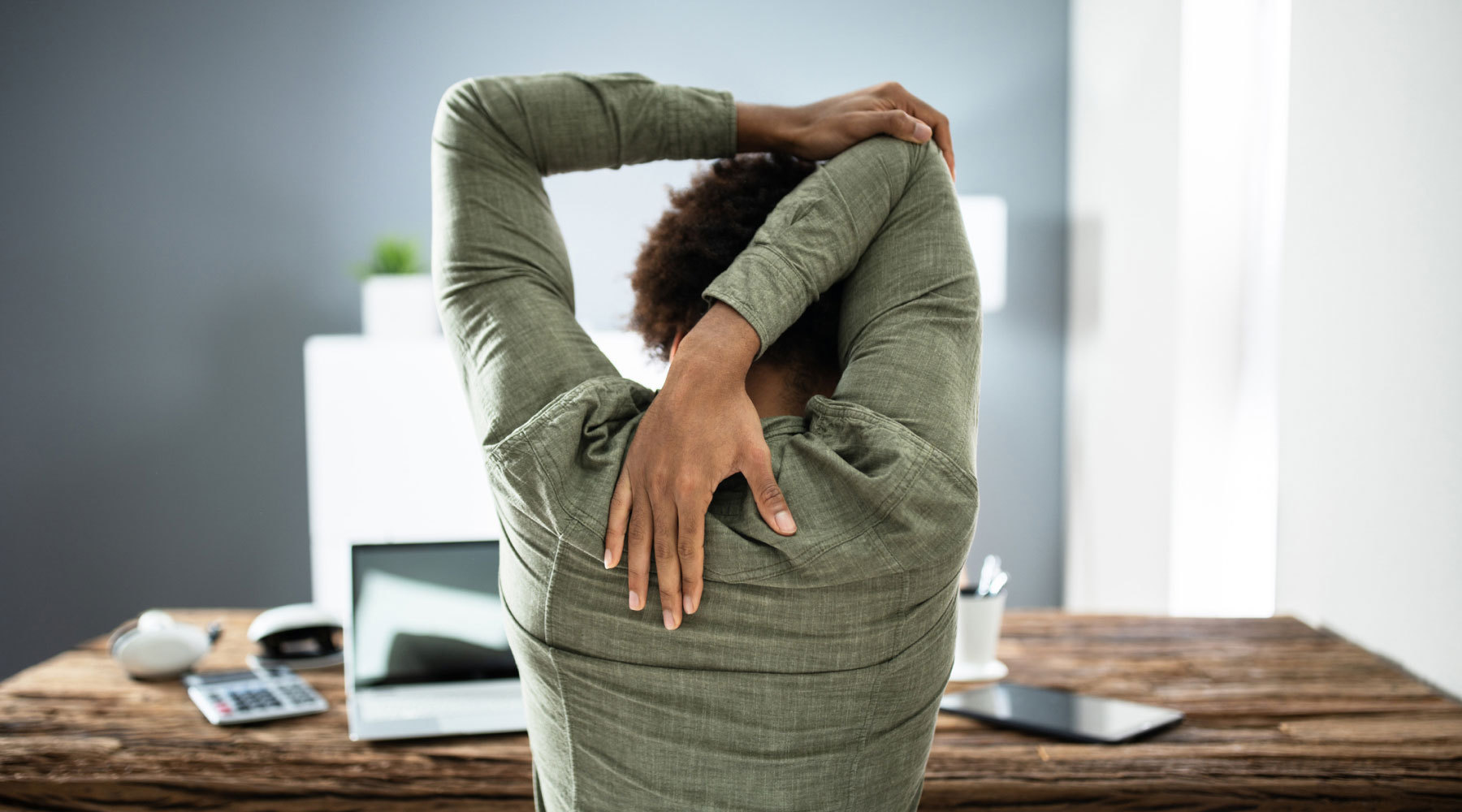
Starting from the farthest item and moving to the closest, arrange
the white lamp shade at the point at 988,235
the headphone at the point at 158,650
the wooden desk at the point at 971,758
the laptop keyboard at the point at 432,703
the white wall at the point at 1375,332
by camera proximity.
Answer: the white lamp shade at the point at 988,235
the white wall at the point at 1375,332
the headphone at the point at 158,650
the laptop keyboard at the point at 432,703
the wooden desk at the point at 971,758

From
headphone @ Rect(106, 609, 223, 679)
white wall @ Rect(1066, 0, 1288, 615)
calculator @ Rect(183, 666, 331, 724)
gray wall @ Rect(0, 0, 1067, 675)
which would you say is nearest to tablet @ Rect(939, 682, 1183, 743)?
calculator @ Rect(183, 666, 331, 724)

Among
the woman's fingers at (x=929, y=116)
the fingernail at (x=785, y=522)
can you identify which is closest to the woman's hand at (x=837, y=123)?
the woman's fingers at (x=929, y=116)

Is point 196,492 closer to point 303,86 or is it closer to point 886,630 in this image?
point 303,86

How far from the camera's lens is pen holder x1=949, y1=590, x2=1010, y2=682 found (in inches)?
55.6

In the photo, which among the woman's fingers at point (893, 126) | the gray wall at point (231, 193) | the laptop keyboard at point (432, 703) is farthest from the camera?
the gray wall at point (231, 193)

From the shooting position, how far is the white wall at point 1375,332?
154cm

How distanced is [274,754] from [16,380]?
2937 mm

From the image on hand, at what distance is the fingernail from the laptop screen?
794 mm

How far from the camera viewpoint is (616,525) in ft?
2.19

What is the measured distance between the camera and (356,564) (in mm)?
1354

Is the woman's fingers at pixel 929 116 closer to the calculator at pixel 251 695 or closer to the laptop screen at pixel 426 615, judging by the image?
the laptop screen at pixel 426 615

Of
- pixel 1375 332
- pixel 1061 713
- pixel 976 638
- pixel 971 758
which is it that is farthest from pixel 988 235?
pixel 971 758

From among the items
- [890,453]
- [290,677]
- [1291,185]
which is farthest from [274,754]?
[1291,185]

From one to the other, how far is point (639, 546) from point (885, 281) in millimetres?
271
